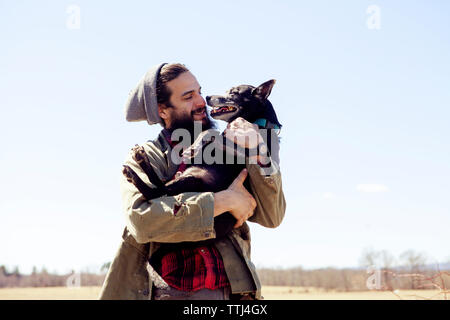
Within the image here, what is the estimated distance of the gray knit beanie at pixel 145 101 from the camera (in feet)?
10.8

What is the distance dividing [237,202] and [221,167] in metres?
0.39

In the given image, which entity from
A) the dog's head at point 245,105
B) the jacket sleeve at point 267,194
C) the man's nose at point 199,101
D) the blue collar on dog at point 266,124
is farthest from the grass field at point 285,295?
the jacket sleeve at point 267,194

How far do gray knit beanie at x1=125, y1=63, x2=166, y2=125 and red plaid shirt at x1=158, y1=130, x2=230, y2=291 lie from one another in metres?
0.96

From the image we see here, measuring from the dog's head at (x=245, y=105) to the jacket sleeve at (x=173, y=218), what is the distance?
120cm

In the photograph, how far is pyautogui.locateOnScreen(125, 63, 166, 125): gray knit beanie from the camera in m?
3.28

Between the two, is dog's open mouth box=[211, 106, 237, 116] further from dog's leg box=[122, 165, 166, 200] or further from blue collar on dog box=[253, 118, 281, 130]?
dog's leg box=[122, 165, 166, 200]

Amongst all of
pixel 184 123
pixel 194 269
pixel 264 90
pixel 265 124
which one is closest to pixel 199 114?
pixel 184 123

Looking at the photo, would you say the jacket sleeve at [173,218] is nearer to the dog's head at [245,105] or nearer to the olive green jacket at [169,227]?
the olive green jacket at [169,227]

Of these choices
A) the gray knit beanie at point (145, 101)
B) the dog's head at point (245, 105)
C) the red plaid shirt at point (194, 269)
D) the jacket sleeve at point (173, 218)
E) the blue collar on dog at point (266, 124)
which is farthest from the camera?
the dog's head at point (245, 105)

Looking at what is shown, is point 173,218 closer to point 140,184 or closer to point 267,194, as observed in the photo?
point 140,184

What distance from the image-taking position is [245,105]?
3893 millimetres

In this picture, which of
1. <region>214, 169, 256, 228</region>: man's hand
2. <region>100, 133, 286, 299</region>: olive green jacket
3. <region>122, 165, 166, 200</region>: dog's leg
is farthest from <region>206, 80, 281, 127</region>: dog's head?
<region>122, 165, 166, 200</region>: dog's leg
